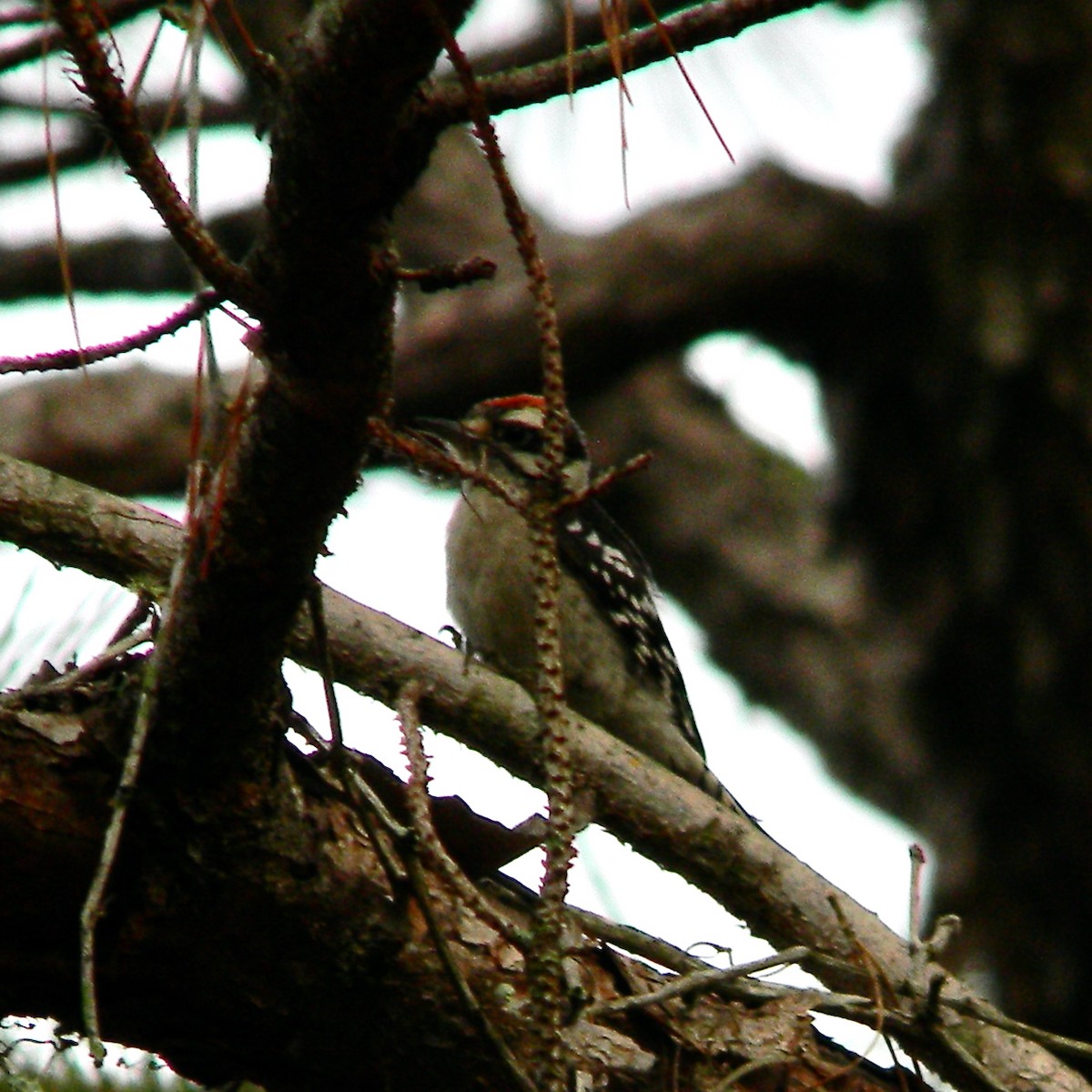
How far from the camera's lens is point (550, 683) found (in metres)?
2.13

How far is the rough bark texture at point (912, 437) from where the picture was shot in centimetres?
774

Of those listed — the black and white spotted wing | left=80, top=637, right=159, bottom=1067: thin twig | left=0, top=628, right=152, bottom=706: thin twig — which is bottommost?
left=80, top=637, right=159, bottom=1067: thin twig

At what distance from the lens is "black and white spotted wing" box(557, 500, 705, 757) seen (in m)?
5.50

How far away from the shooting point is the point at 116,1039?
8.32 ft

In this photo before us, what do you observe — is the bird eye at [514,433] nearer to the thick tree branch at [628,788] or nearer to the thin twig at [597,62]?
the thick tree branch at [628,788]

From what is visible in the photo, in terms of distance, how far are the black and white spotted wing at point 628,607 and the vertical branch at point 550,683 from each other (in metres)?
3.27

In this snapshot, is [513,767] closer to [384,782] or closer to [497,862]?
[497,862]

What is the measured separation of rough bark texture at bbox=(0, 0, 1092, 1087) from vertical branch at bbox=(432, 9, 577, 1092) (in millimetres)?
5585

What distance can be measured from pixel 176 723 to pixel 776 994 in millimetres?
1144

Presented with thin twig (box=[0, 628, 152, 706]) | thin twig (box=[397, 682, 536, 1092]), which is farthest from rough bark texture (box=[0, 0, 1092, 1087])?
thin twig (box=[397, 682, 536, 1092])

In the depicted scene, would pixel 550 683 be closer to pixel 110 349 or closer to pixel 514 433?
pixel 110 349

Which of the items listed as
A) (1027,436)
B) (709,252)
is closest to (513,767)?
(1027,436)

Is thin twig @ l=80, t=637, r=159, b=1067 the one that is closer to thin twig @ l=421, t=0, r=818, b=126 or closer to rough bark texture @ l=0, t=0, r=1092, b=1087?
thin twig @ l=421, t=0, r=818, b=126

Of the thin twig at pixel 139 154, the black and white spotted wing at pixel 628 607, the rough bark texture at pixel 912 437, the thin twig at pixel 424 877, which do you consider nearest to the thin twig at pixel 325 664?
the thin twig at pixel 424 877
